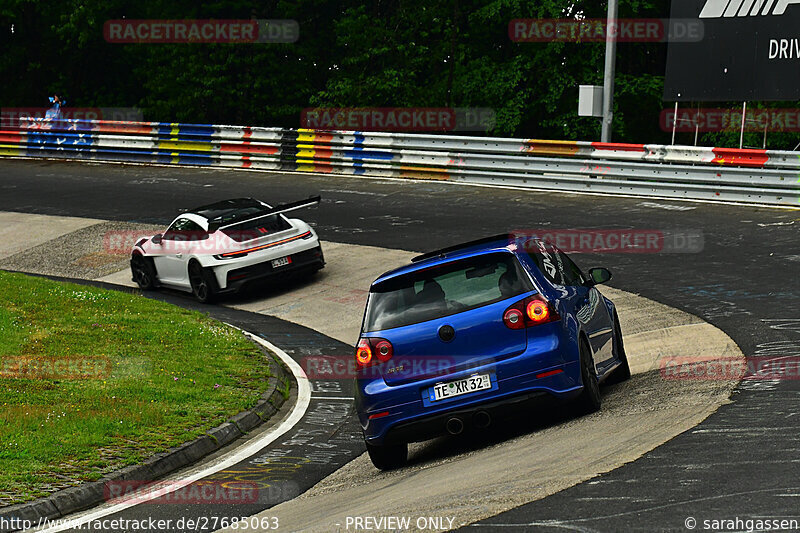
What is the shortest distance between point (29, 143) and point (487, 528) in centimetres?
3122

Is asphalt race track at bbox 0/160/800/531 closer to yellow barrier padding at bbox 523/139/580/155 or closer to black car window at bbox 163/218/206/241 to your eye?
yellow barrier padding at bbox 523/139/580/155

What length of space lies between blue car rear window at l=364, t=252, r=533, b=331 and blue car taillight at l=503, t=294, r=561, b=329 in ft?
0.49

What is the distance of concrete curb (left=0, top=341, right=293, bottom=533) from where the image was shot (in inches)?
311

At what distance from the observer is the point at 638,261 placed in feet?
56.1

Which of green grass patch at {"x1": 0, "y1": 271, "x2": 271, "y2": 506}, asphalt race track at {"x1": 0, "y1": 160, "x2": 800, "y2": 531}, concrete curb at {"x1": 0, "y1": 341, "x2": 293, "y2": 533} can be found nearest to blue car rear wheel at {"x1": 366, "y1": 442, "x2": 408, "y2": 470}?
asphalt race track at {"x1": 0, "y1": 160, "x2": 800, "y2": 531}

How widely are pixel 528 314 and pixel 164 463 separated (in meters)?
3.36

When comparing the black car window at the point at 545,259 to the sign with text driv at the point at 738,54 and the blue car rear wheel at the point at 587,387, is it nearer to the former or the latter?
the blue car rear wheel at the point at 587,387

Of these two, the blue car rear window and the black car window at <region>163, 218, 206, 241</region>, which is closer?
the blue car rear window

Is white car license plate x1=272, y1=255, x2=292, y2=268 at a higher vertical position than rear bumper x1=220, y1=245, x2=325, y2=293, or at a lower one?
higher

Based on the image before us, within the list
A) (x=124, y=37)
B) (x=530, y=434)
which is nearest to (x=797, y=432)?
(x=530, y=434)

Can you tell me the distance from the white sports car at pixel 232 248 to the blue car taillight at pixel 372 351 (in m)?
8.43

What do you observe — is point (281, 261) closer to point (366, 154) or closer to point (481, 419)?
point (481, 419)

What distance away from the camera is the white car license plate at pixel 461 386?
8391 millimetres

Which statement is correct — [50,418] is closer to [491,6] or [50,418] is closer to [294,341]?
[294,341]
